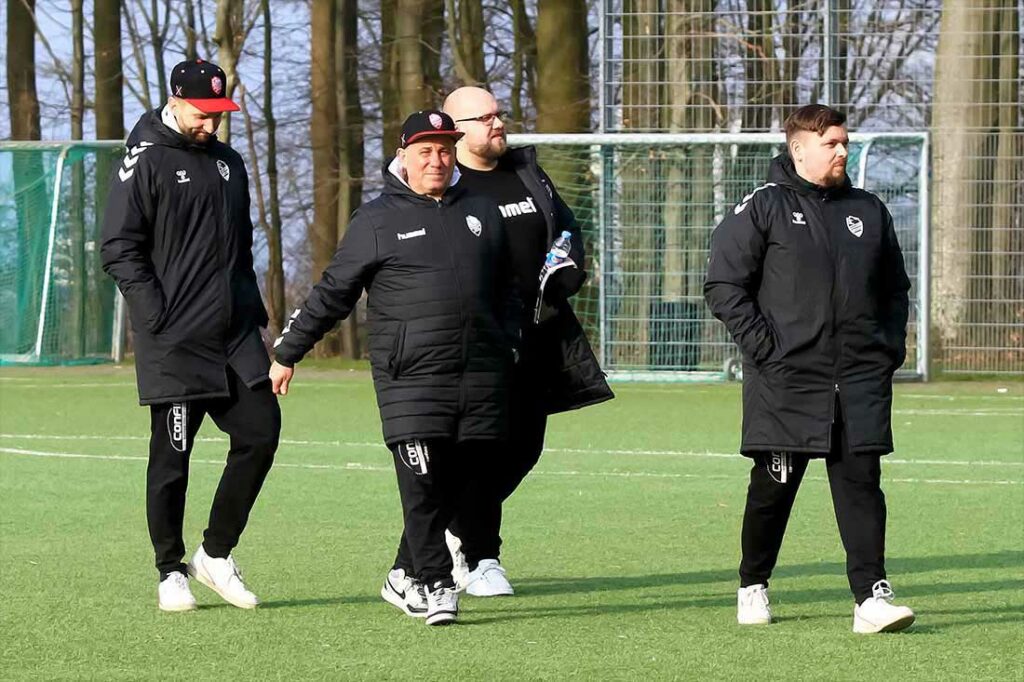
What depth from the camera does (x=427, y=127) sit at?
703cm

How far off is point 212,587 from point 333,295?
1.20 m

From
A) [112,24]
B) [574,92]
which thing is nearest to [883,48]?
[574,92]

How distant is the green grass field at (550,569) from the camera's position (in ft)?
21.0

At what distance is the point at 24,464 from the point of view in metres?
12.5

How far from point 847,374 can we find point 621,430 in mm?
8068

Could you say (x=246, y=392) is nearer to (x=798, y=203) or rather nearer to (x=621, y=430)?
(x=798, y=203)

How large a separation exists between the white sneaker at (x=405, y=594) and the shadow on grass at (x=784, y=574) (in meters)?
0.64

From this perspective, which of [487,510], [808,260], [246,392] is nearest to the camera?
[808,260]

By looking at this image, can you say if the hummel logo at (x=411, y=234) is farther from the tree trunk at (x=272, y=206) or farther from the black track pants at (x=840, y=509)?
the tree trunk at (x=272, y=206)

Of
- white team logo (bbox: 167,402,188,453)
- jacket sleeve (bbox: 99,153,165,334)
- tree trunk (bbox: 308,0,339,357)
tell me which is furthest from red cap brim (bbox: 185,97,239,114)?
tree trunk (bbox: 308,0,339,357)

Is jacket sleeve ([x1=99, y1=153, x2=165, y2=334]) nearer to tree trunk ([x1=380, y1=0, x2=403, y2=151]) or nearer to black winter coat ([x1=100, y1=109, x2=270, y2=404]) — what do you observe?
black winter coat ([x1=100, y1=109, x2=270, y2=404])

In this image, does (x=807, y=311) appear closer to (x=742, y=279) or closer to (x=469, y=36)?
(x=742, y=279)

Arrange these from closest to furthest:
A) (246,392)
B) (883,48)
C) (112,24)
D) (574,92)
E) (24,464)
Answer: (246,392) < (24,464) < (883,48) < (574,92) < (112,24)

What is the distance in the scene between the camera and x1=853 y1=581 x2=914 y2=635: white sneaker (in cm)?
676
